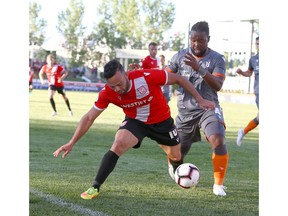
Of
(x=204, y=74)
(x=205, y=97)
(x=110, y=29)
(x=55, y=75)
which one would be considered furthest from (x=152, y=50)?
(x=110, y=29)

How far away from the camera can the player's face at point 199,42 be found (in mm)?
7387

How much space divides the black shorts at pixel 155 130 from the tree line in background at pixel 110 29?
6350 cm

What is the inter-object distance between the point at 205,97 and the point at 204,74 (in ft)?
1.86

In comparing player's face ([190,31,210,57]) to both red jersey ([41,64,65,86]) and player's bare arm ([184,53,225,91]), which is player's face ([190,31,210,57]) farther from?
red jersey ([41,64,65,86])

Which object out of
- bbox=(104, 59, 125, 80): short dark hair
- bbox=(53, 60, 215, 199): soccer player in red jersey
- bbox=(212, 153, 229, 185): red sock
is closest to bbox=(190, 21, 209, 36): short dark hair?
bbox=(53, 60, 215, 199): soccer player in red jersey

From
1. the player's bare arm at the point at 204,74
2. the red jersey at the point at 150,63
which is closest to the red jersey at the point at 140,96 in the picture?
the player's bare arm at the point at 204,74

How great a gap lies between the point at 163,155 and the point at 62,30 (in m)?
65.5

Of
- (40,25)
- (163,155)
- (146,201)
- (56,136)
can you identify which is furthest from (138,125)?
(40,25)

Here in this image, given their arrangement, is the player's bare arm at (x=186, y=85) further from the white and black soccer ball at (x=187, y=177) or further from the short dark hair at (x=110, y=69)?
the white and black soccer ball at (x=187, y=177)

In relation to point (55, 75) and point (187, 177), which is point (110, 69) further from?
point (55, 75)

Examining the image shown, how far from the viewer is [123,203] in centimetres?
640

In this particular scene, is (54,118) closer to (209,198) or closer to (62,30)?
(209,198)

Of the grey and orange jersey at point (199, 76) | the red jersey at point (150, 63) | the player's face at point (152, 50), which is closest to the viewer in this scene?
the grey and orange jersey at point (199, 76)

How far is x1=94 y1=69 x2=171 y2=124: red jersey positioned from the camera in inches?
265
